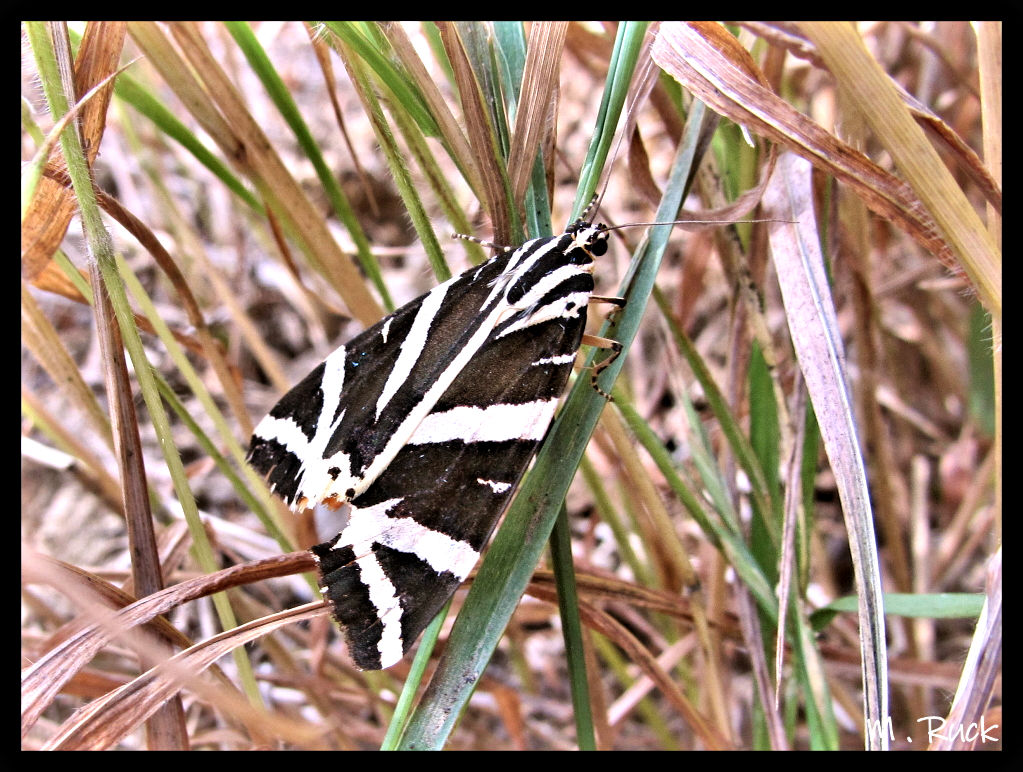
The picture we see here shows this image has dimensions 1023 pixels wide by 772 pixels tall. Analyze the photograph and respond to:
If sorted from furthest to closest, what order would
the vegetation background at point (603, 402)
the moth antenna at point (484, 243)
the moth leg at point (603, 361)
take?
1. the moth antenna at point (484, 243)
2. the moth leg at point (603, 361)
3. the vegetation background at point (603, 402)

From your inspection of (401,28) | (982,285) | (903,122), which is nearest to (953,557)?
(982,285)

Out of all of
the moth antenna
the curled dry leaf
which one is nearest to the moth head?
the moth antenna

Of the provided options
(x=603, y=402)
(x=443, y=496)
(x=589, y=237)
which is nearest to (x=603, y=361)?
(x=603, y=402)

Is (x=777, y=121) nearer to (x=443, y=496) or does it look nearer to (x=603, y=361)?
(x=603, y=361)

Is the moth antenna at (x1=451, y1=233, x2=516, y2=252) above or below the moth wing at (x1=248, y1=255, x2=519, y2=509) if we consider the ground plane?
above

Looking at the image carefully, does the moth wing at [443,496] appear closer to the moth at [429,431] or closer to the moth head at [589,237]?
the moth at [429,431]

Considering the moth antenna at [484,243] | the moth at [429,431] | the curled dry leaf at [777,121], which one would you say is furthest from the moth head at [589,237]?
the curled dry leaf at [777,121]

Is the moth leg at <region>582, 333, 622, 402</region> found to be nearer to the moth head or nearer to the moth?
the moth

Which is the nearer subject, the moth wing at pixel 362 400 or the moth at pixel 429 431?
the moth at pixel 429 431

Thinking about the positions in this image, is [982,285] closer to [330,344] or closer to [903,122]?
[903,122]
